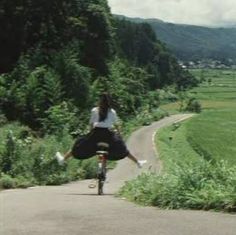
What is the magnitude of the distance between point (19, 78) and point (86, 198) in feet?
102

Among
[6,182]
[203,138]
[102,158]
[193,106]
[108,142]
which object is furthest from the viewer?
[193,106]

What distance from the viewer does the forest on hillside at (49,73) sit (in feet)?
66.3

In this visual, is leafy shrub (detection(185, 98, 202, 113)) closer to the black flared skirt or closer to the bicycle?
the black flared skirt

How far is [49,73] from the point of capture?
41.0m

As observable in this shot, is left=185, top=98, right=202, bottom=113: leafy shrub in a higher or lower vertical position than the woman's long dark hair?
lower

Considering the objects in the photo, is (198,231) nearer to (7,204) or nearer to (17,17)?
(7,204)

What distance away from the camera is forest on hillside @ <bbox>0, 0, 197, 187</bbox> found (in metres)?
20.2

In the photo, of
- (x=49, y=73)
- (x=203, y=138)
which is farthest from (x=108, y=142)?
(x=203, y=138)

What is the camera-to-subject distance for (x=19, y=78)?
4159 centimetres

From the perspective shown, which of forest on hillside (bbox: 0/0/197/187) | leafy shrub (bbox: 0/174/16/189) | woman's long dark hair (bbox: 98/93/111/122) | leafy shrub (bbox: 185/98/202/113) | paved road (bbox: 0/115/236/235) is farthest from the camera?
leafy shrub (bbox: 185/98/202/113)

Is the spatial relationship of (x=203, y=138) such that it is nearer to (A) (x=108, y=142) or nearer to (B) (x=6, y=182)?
(B) (x=6, y=182)

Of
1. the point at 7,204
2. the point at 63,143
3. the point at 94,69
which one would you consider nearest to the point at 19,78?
the point at 94,69

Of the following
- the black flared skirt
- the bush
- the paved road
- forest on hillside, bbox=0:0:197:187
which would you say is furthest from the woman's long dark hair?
forest on hillside, bbox=0:0:197:187

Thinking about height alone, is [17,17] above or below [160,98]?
above
